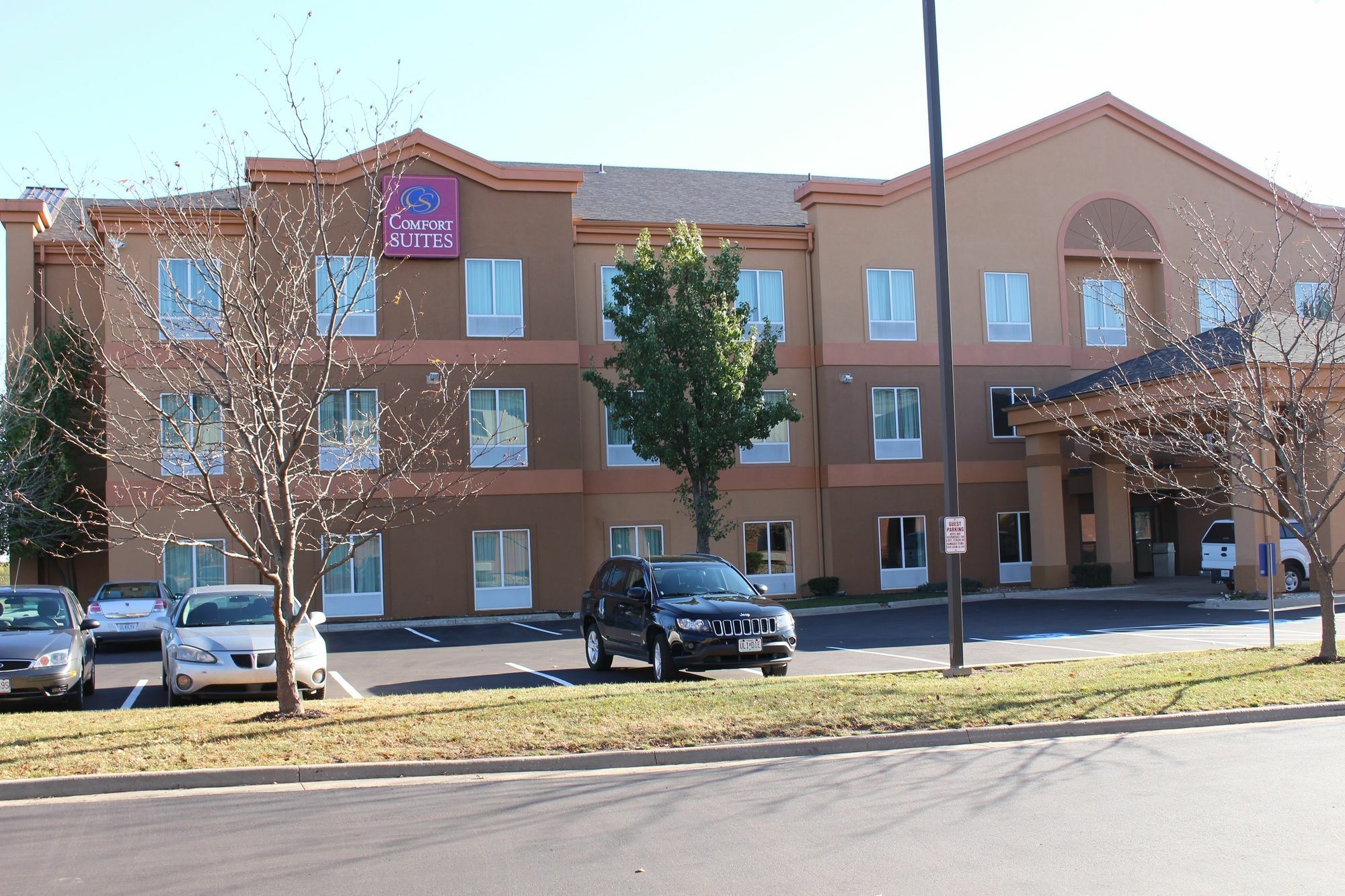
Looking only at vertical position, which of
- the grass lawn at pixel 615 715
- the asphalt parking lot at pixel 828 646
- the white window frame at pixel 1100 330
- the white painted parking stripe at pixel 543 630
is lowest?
the white painted parking stripe at pixel 543 630

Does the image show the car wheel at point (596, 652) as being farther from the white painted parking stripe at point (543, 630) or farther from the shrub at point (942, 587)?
the shrub at point (942, 587)

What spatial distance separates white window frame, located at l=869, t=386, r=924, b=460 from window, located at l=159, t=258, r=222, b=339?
16.7m

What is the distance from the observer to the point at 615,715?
10.8 m

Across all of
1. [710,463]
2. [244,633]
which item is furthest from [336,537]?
[710,463]

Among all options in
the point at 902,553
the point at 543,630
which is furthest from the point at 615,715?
the point at 902,553

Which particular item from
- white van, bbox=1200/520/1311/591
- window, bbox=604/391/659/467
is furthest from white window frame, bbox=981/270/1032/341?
window, bbox=604/391/659/467

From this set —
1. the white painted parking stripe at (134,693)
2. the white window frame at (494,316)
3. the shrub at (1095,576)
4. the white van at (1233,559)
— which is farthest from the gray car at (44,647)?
the shrub at (1095,576)

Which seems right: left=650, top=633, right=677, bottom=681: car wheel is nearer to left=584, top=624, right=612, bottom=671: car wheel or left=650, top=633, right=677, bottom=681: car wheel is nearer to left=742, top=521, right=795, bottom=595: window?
left=584, top=624, right=612, bottom=671: car wheel

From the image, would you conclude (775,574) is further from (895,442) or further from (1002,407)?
(1002,407)

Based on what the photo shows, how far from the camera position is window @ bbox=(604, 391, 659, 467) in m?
30.0

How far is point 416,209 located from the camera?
28031 millimetres

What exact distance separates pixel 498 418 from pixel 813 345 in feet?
28.9

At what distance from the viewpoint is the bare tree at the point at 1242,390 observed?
47.3 ft

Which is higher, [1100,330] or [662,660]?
[1100,330]
